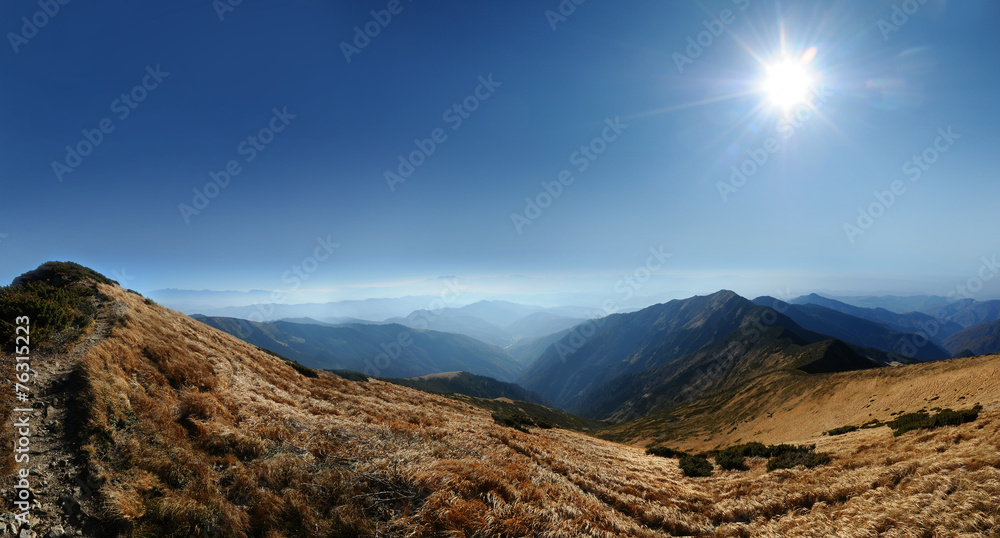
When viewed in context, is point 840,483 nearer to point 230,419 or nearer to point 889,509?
point 889,509

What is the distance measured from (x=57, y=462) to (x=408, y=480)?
27.8ft

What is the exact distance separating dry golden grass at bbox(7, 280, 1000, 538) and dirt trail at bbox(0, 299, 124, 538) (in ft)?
A: 1.20

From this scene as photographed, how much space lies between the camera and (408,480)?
897 cm

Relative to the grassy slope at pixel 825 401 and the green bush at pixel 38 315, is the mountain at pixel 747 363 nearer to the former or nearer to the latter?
the grassy slope at pixel 825 401

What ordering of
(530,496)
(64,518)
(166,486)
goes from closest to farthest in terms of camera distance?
→ (64,518) → (166,486) → (530,496)

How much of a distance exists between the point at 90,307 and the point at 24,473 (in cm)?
1237

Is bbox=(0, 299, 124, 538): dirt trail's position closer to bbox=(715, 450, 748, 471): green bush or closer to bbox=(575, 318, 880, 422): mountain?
bbox=(715, 450, 748, 471): green bush

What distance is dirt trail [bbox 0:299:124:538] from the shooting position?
21.3 feet

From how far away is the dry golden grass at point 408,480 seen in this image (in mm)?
7734

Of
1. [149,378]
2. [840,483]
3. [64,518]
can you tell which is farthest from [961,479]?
[149,378]

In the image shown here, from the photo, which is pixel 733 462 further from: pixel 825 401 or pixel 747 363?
pixel 747 363

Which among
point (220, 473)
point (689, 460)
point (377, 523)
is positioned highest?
point (220, 473)

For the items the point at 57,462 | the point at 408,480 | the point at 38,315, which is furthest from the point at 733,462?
the point at 38,315

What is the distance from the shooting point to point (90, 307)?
50.3 feet
